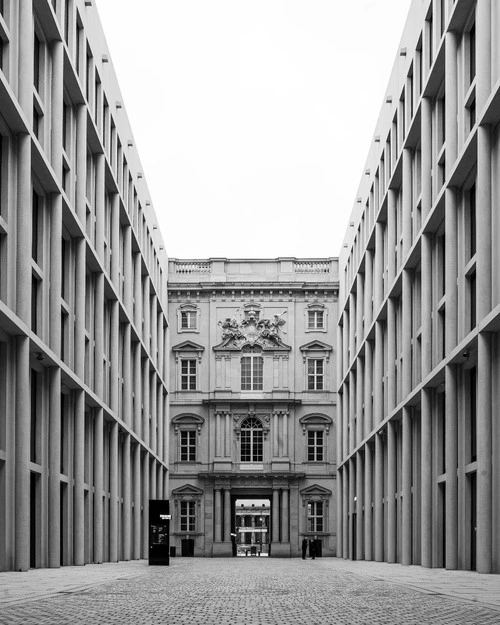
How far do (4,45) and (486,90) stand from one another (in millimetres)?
11205

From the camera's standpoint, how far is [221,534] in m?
73.2

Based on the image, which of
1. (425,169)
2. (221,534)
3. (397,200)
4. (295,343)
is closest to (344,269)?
(295,343)

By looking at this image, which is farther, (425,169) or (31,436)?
(425,169)

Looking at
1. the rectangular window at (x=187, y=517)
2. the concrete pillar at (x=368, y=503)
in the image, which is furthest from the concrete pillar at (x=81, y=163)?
the rectangular window at (x=187, y=517)

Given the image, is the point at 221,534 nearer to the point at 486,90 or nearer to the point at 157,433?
the point at 157,433

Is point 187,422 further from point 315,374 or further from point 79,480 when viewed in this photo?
point 79,480

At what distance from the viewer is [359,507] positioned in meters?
58.7

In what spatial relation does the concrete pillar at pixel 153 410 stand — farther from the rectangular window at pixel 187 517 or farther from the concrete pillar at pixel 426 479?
the concrete pillar at pixel 426 479

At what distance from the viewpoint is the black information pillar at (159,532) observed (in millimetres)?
40812

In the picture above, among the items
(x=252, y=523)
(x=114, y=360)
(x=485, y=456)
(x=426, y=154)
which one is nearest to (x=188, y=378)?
(x=114, y=360)

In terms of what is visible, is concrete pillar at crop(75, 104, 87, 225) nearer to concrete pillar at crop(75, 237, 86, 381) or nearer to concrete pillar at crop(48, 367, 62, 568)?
concrete pillar at crop(75, 237, 86, 381)

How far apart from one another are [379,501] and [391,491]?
164 inches

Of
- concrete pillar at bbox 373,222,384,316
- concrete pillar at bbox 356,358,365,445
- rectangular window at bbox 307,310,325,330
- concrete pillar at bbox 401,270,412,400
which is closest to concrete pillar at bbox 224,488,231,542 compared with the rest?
rectangular window at bbox 307,310,325,330

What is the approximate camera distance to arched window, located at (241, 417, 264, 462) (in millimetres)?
74750
